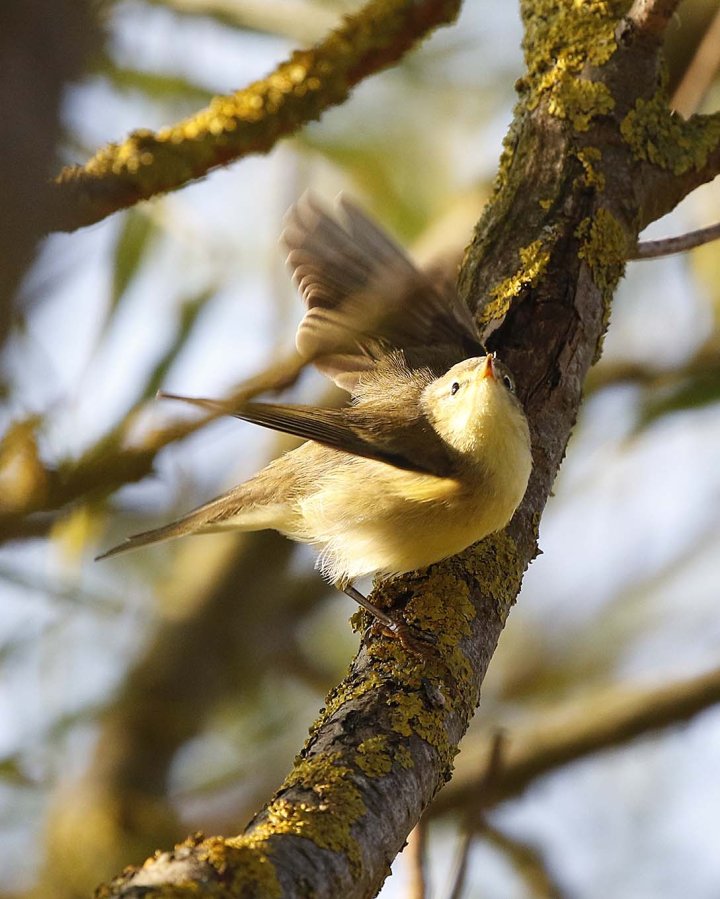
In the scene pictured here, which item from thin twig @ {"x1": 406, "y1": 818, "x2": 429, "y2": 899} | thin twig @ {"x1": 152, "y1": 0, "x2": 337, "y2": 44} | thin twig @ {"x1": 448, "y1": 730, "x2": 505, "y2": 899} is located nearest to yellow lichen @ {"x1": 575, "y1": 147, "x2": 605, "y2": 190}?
thin twig @ {"x1": 448, "y1": 730, "x2": 505, "y2": 899}

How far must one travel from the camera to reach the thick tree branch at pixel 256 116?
248 centimetres

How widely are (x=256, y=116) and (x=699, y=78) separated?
2.23 meters

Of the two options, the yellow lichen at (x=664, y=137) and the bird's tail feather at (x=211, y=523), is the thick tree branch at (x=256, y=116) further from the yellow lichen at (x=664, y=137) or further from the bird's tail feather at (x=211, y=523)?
the bird's tail feather at (x=211, y=523)

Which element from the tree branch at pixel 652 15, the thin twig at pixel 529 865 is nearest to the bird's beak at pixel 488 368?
the tree branch at pixel 652 15

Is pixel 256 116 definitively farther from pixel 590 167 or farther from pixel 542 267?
pixel 590 167

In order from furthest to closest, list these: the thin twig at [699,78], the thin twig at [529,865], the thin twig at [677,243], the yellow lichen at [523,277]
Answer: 1. the thin twig at [699,78]
2. the thin twig at [529,865]
3. the thin twig at [677,243]
4. the yellow lichen at [523,277]

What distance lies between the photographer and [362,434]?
3162mm

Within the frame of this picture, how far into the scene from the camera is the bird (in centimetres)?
303

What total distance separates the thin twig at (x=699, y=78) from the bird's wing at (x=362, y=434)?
1795 millimetres

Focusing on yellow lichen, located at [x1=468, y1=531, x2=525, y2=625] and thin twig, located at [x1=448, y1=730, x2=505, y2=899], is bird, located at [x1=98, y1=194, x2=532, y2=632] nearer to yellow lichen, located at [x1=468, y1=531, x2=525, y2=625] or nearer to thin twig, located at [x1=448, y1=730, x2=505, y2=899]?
yellow lichen, located at [x1=468, y1=531, x2=525, y2=625]

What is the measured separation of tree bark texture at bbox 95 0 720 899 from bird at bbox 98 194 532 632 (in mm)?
112

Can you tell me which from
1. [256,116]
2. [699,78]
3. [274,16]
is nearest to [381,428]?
[256,116]

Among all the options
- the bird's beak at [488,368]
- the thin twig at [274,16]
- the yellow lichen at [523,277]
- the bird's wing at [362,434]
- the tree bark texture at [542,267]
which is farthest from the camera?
the thin twig at [274,16]

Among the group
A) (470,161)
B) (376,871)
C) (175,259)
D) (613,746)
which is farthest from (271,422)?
(470,161)
